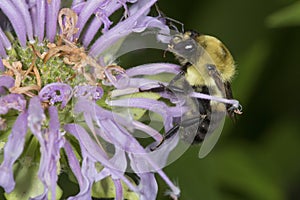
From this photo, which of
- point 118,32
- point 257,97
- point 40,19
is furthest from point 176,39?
point 257,97

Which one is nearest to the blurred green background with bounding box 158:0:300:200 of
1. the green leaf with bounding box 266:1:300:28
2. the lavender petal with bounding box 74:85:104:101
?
the green leaf with bounding box 266:1:300:28

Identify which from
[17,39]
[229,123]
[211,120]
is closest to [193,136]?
[211,120]

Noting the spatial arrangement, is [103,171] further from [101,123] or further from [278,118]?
[278,118]

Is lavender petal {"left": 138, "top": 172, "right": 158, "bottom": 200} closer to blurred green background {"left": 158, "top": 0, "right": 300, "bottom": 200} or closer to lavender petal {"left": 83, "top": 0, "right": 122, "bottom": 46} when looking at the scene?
lavender petal {"left": 83, "top": 0, "right": 122, "bottom": 46}

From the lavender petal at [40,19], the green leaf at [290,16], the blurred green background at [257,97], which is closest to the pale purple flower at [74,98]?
the lavender petal at [40,19]

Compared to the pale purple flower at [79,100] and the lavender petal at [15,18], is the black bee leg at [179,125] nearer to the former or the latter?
the pale purple flower at [79,100]

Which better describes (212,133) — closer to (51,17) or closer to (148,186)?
(148,186)
